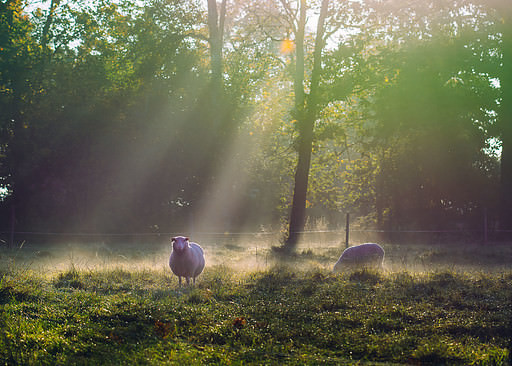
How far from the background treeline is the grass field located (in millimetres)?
12609

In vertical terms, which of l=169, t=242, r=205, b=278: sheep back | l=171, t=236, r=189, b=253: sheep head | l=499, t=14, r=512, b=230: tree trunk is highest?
l=499, t=14, r=512, b=230: tree trunk

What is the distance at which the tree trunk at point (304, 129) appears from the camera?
74.7 ft

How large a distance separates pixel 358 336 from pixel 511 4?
18.1 meters

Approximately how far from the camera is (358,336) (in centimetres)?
685

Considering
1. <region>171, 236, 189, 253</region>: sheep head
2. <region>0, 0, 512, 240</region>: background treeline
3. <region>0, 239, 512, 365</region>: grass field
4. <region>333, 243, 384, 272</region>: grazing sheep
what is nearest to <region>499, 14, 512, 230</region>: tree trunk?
<region>0, 0, 512, 240</region>: background treeline

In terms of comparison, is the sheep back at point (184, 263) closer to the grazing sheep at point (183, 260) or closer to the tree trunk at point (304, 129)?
the grazing sheep at point (183, 260)

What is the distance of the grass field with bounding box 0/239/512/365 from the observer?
19.8 feet

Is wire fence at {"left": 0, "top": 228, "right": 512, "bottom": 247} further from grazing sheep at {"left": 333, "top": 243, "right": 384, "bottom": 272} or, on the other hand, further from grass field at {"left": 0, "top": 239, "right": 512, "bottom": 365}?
grass field at {"left": 0, "top": 239, "right": 512, "bottom": 365}

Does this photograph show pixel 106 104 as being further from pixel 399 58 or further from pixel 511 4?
pixel 511 4

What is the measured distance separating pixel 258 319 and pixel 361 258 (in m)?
6.97

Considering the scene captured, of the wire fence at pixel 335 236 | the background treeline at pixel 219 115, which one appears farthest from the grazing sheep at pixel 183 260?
the background treeline at pixel 219 115

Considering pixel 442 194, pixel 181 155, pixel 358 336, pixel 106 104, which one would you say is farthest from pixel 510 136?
pixel 358 336

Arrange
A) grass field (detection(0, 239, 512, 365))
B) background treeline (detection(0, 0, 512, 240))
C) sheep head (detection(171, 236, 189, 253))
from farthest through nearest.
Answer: background treeline (detection(0, 0, 512, 240)), sheep head (detection(171, 236, 189, 253)), grass field (detection(0, 239, 512, 365))

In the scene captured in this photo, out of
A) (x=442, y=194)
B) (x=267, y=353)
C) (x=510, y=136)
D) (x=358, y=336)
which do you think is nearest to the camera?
(x=267, y=353)
